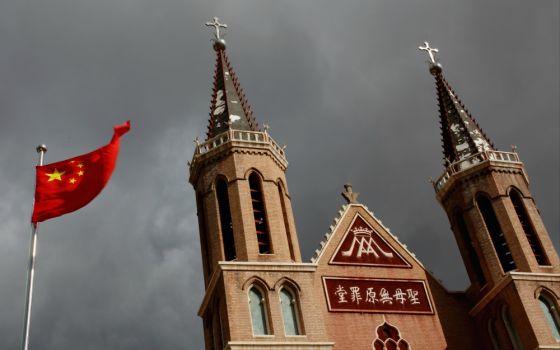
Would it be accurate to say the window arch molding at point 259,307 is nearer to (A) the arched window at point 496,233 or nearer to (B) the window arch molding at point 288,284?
(B) the window arch molding at point 288,284

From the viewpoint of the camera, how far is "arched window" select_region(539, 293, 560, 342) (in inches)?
1138

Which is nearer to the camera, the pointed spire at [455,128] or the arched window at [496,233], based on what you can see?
the arched window at [496,233]

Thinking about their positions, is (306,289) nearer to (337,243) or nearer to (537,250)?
(337,243)

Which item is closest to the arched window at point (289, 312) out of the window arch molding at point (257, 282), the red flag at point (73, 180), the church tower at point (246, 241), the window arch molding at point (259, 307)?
the church tower at point (246, 241)

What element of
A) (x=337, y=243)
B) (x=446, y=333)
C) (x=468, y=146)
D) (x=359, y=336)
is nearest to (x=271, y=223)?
(x=337, y=243)

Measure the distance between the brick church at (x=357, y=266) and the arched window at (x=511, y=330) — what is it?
44mm

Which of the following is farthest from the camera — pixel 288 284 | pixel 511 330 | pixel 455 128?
pixel 455 128

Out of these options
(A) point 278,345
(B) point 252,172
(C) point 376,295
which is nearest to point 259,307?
(A) point 278,345

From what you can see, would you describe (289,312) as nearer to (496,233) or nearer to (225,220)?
(225,220)

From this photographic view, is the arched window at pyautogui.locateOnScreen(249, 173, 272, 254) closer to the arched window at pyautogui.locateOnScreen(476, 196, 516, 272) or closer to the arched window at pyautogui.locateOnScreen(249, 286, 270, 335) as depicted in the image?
the arched window at pyautogui.locateOnScreen(249, 286, 270, 335)

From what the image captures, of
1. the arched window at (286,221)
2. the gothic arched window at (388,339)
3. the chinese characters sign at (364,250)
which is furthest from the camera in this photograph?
the chinese characters sign at (364,250)

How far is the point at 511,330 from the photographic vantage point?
29.8m

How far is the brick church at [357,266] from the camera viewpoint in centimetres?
2748

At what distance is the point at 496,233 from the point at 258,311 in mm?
11672
